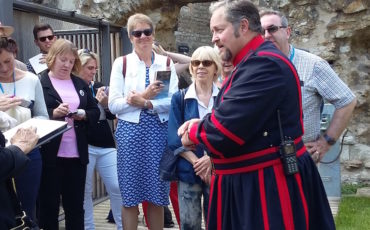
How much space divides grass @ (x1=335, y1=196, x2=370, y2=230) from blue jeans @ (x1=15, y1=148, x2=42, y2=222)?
10.2ft

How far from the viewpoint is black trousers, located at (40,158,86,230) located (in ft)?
16.4

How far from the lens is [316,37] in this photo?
9023mm

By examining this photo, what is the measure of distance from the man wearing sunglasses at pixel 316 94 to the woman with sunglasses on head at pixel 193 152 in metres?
0.61

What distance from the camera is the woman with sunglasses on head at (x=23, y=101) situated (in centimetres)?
431

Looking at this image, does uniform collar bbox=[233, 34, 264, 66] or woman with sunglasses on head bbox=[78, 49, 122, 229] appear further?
woman with sunglasses on head bbox=[78, 49, 122, 229]

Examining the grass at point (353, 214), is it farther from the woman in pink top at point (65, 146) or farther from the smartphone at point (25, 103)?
the smartphone at point (25, 103)

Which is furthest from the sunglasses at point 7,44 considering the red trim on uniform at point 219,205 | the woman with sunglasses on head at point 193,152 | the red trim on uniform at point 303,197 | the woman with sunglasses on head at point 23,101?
the red trim on uniform at point 303,197

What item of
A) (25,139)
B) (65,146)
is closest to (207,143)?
(25,139)

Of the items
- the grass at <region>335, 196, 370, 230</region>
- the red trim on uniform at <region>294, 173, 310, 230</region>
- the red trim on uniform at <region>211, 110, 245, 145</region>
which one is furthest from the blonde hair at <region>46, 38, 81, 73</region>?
the grass at <region>335, 196, 370, 230</region>

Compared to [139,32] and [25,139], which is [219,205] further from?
[139,32]

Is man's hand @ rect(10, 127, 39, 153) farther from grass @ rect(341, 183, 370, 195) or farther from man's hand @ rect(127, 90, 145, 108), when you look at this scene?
grass @ rect(341, 183, 370, 195)

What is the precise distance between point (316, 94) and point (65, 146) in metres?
2.08

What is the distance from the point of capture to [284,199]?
9.89ft

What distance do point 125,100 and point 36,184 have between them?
3.36 feet
